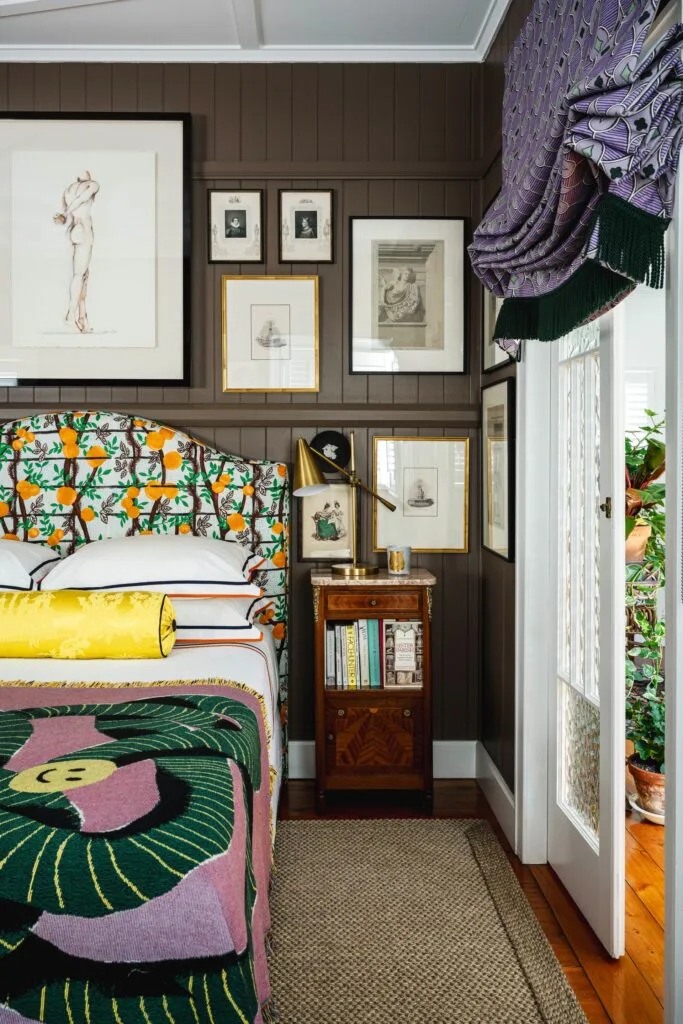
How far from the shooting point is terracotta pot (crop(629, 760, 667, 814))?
116 inches

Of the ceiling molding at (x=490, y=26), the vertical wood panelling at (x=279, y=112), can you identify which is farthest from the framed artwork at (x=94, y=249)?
the ceiling molding at (x=490, y=26)

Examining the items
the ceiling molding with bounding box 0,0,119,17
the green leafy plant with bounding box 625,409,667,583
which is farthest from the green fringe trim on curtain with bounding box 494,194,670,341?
the ceiling molding with bounding box 0,0,119,17

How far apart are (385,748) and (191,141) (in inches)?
95.8

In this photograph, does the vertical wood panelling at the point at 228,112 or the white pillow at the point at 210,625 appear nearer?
the white pillow at the point at 210,625

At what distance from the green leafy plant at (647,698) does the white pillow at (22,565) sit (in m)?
2.10

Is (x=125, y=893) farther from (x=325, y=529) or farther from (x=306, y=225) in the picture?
(x=306, y=225)

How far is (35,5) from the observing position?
292 cm

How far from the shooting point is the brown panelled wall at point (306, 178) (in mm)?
3354

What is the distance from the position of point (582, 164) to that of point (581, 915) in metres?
1.96

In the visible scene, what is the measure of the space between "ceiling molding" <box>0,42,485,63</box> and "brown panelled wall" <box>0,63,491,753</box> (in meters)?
0.03

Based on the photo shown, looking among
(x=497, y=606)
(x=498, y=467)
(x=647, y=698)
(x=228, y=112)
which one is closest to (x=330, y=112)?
(x=228, y=112)

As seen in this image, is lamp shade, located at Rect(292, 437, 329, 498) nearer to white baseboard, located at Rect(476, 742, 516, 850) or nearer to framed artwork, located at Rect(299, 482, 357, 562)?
framed artwork, located at Rect(299, 482, 357, 562)

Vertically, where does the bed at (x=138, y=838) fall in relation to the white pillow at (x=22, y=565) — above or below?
below

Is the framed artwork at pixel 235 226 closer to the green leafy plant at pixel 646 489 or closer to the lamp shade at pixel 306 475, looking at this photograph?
the lamp shade at pixel 306 475
